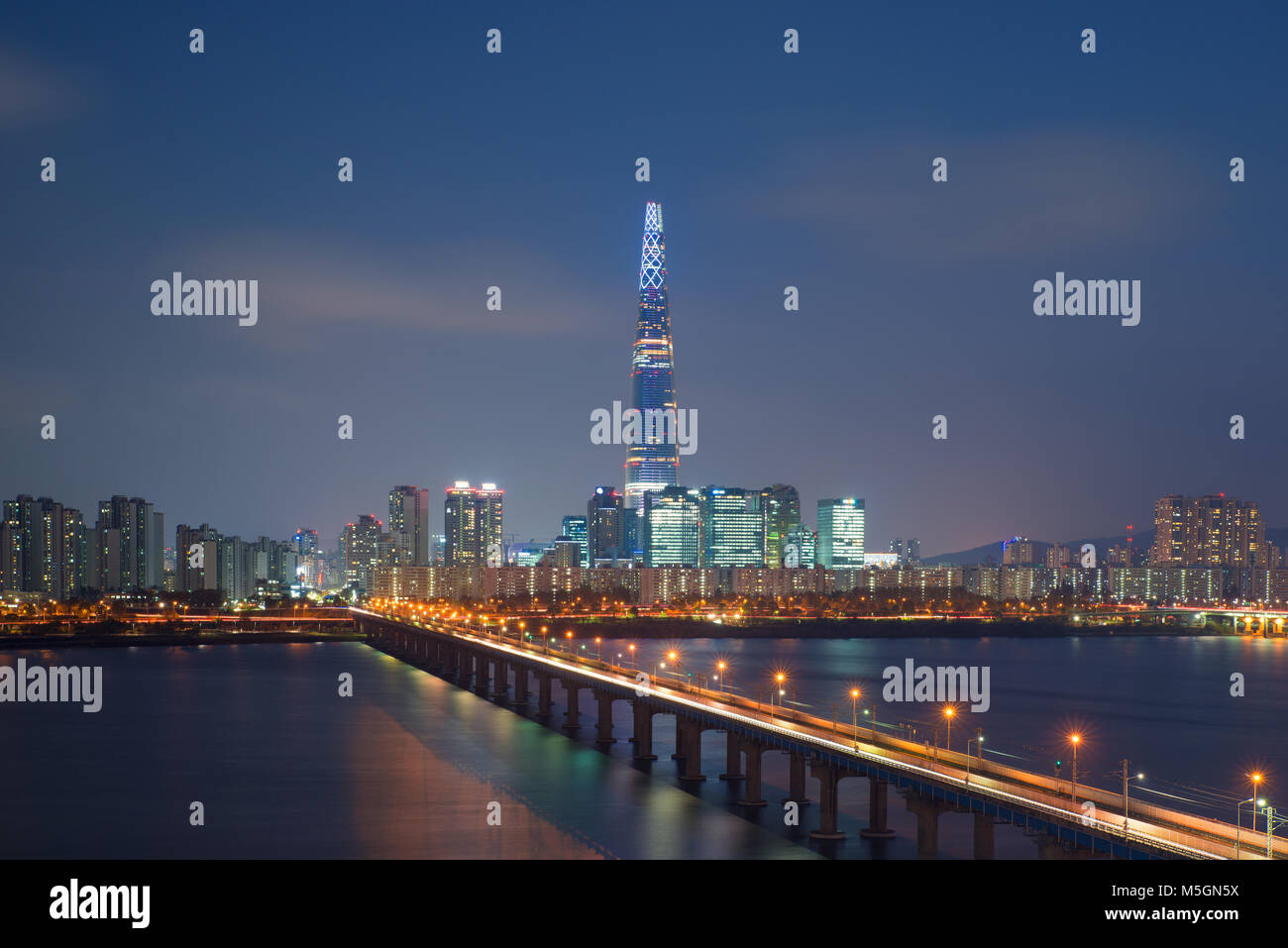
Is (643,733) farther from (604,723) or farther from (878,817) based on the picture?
(878,817)

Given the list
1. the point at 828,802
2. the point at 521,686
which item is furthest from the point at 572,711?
the point at 828,802

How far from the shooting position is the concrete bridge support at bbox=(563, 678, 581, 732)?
74.2m

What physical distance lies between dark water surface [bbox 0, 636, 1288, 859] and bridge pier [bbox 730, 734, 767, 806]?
4.63 ft

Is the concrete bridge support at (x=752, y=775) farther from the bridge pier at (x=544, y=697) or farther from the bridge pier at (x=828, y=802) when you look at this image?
the bridge pier at (x=544, y=697)

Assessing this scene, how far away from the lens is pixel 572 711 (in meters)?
77.4

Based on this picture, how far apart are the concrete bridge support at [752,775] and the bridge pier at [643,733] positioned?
13.1 metres

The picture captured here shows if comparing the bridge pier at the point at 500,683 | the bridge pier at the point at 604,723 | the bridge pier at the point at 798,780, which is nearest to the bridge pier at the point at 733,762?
the bridge pier at the point at 798,780

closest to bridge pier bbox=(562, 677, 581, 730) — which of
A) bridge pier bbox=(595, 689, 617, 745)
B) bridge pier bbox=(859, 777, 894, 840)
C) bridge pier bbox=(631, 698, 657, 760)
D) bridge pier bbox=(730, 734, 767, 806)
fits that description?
bridge pier bbox=(595, 689, 617, 745)
